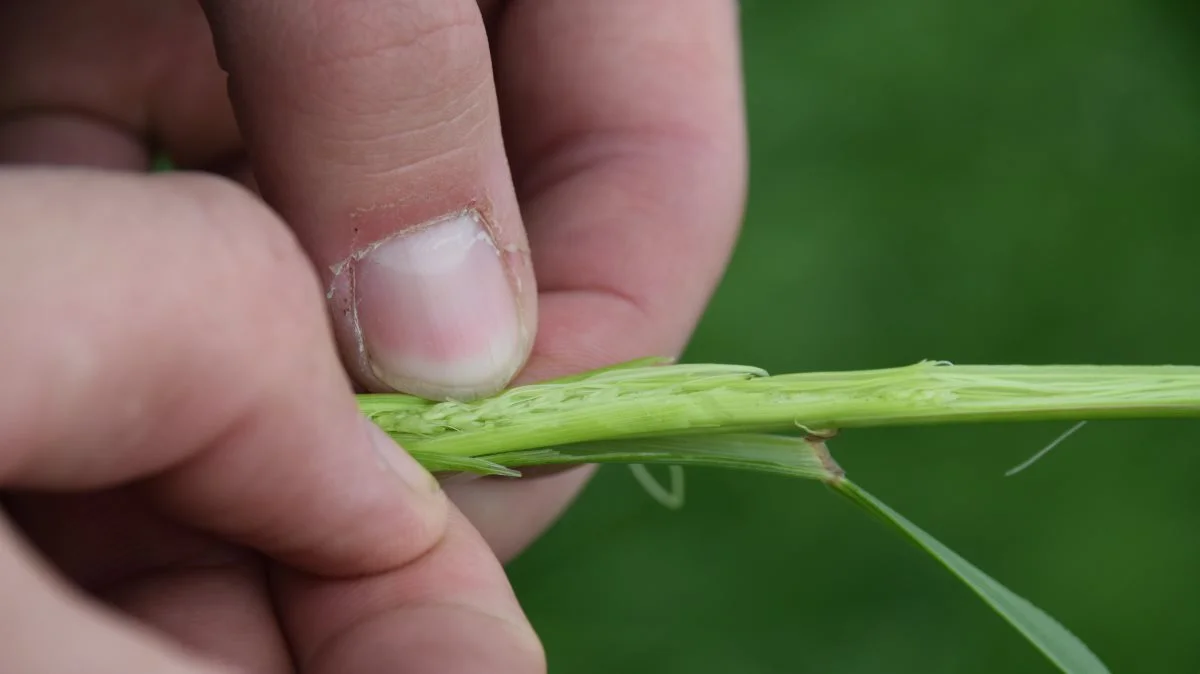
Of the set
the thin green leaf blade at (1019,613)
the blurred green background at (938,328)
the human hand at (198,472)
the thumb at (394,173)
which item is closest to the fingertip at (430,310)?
the thumb at (394,173)

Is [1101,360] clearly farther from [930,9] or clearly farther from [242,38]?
[242,38]

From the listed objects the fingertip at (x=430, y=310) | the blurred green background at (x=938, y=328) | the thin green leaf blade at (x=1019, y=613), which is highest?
the fingertip at (x=430, y=310)

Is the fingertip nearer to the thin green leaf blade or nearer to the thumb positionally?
the thumb

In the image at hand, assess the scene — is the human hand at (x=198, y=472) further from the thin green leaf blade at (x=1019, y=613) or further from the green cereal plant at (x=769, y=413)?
the thin green leaf blade at (x=1019, y=613)

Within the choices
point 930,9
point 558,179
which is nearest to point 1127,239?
point 930,9

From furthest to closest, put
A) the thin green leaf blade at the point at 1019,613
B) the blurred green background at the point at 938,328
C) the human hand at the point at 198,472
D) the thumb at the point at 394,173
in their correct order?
the blurred green background at the point at 938,328, the thumb at the point at 394,173, the thin green leaf blade at the point at 1019,613, the human hand at the point at 198,472

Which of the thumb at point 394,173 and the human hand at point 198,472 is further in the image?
the thumb at point 394,173

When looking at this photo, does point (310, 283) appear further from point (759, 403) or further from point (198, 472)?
point (759, 403)
